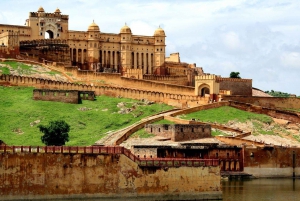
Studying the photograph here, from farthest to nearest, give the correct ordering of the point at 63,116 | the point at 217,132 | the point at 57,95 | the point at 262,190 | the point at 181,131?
the point at 57,95
the point at 63,116
the point at 217,132
the point at 181,131
the point at 262,190

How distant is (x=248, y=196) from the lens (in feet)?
181

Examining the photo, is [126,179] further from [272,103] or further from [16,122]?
[272,103]

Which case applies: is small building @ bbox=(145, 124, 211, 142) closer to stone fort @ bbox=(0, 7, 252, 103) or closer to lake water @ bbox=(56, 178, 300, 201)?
lake water @ bbox=(56, 178, 300, 201)

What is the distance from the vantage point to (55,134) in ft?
219

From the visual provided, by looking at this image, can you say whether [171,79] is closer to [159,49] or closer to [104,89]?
[159,49]

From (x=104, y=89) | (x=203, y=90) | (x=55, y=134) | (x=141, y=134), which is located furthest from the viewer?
(x=203, y=90)

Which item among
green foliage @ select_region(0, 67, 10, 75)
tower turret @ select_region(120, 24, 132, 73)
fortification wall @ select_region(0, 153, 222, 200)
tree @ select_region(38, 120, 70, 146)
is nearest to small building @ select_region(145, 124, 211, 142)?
tree @ select_region(38, 120, 70, 146)

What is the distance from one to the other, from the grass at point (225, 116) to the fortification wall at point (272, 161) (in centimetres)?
887

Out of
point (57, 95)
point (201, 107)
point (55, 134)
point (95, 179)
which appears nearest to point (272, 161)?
point (201, 107)

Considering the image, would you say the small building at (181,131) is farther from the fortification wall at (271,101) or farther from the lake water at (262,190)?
the fortification wall at (271,101)

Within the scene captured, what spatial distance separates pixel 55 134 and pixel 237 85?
3282 centimetres

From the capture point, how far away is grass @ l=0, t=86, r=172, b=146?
70438 mm

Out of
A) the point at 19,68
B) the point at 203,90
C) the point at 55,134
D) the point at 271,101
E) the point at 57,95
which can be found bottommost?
the point at 55,134

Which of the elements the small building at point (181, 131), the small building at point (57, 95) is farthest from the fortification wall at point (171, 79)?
the small building at point (181, 131)
